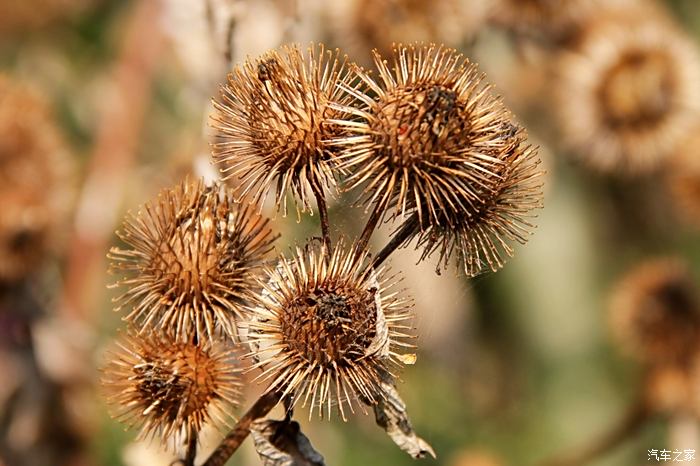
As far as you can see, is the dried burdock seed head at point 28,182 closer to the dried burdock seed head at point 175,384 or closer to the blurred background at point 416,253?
the blurred background at point 416,253

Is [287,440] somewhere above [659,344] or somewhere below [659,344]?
below

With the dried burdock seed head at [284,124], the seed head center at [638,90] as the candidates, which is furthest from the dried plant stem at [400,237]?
the seed head center at [638,90]

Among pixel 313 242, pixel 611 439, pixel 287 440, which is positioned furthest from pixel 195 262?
pixel 611 439

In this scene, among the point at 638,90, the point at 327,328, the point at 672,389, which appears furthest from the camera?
the point at 638,90

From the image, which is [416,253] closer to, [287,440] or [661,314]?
[287,440]

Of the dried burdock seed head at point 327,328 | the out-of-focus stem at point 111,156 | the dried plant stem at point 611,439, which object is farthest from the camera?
the out-of-focus stem at point 111,156

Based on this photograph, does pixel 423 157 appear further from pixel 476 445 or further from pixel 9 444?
pixel 476 445

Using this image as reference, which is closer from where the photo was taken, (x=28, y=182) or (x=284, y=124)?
(x=284, y=124)

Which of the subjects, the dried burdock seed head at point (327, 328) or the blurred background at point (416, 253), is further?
the blurred background at point (416, 253)
